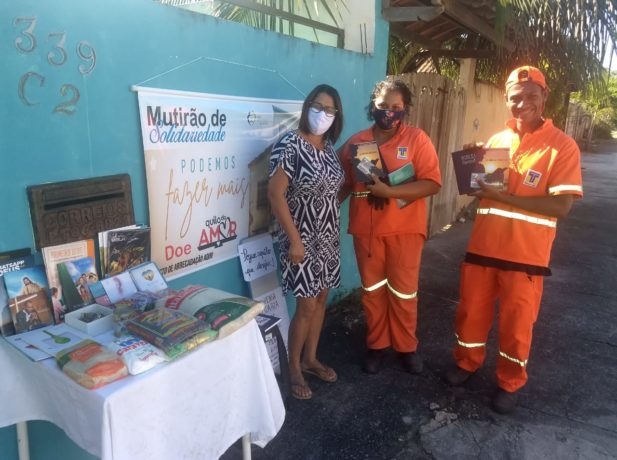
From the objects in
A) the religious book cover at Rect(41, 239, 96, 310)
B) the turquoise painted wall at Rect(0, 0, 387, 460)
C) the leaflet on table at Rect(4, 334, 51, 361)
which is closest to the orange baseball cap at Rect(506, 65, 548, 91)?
the turquoise painted wall at Rect(0, 0, 387, 460)

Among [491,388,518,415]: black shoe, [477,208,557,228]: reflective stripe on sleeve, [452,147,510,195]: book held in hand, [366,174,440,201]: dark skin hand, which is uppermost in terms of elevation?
[452,147,510,195]: book held in hand

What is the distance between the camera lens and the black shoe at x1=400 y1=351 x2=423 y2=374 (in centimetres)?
324

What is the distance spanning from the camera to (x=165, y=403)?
1564mm

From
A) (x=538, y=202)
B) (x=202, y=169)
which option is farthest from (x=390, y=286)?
(x=202, y=169)

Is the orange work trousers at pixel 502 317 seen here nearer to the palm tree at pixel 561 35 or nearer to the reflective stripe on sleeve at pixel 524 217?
the reflective stripe on sleeve at pixel 524 217

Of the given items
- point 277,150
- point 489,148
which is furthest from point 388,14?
point 277,150

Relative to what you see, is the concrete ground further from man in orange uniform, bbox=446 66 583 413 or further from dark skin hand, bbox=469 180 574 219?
dark skin hand, bbox=469 180 574 219

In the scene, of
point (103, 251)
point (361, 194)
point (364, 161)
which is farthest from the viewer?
point (361, 194)

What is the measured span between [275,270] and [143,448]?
1798 mm

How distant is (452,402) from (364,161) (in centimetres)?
162

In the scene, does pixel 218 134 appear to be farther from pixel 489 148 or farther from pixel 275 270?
pixel 489 148

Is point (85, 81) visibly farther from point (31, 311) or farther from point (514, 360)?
point (514, 360)

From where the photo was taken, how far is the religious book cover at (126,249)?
2.10m

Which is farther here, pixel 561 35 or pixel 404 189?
pixel 561 35
